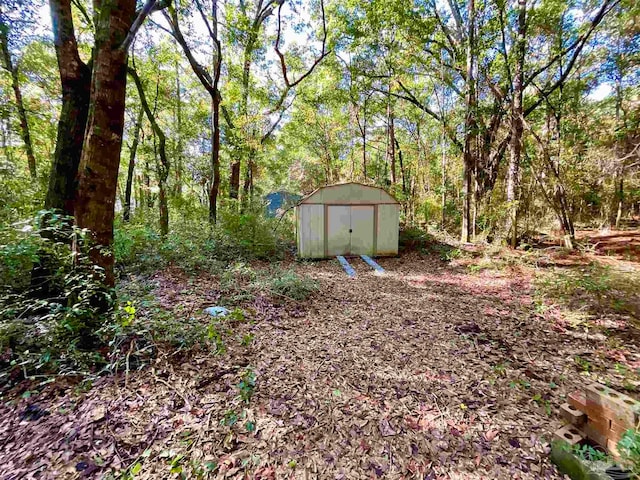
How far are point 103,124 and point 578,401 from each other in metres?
4.10

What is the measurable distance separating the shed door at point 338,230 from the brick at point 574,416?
6675 mm

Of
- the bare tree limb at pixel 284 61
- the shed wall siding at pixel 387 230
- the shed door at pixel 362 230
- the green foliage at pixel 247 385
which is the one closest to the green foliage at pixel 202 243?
the shed door at pixel 362 230

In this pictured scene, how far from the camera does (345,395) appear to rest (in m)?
2.35

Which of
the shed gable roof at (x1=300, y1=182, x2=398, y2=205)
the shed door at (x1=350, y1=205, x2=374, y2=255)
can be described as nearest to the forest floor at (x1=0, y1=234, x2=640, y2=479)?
the shed door at (x1=350, y1=205, x2=374, y2=255)

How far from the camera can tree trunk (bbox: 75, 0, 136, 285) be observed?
8.05 feet

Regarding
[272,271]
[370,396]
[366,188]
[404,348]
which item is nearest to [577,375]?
[404,348]

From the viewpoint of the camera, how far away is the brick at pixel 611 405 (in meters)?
1.38

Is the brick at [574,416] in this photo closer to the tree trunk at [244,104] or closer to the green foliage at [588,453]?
the green foliage at [588,453]

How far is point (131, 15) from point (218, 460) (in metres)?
3.75

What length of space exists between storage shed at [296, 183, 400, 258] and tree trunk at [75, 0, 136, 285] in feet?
18.3

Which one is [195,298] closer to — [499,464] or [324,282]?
[324,282]

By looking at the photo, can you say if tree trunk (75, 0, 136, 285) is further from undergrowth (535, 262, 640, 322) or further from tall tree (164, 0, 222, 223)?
undergrowth (535, 262, 640, 322)

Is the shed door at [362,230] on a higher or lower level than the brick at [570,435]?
higher

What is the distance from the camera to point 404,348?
10.3 feet
